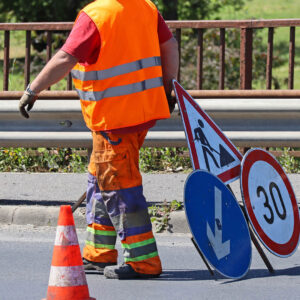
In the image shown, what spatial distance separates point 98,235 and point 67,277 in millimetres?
785

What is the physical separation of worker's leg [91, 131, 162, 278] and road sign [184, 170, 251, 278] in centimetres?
32

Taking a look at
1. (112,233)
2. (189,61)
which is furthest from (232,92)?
(189,61)

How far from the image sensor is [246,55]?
845cm

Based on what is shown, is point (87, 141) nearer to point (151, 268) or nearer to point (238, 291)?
point (151, 268)

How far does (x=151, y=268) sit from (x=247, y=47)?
3.48 metres

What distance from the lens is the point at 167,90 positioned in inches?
228

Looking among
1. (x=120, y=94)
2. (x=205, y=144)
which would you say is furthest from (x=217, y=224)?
(x=120, y=94)

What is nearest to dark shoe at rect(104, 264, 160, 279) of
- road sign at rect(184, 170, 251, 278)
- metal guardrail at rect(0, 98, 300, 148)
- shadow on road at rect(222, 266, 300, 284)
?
road sign at rect(184, 170, 251, 278)

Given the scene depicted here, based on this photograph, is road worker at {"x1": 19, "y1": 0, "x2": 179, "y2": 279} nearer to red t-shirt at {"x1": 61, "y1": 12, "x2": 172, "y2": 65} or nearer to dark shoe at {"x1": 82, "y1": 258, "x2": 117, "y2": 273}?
red t-shirt at {"x1": 61, "y1": 12, "x2": 172, "y2": 65}

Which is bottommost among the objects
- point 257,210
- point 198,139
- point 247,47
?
point 257,210

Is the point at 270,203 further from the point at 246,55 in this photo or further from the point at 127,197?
the point at 246,55

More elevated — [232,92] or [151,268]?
[232,92]

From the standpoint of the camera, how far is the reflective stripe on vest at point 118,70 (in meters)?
5.34

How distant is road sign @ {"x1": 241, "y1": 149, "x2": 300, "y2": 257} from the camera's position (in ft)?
18.2
